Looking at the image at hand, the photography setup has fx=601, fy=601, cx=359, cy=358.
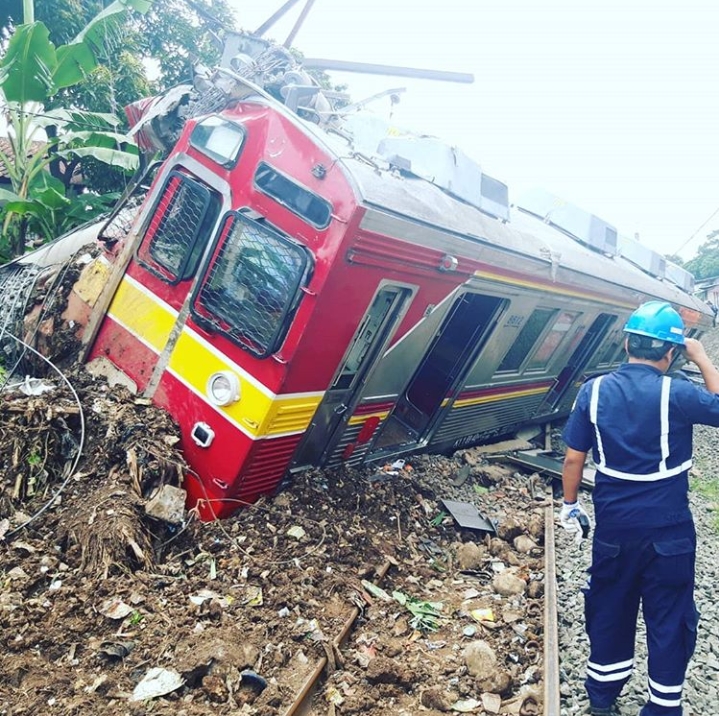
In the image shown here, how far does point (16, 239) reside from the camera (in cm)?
899

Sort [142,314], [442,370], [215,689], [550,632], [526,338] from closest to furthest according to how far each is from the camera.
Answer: [215,689] < [550,632] < [142,314] < [442,370] < [526,338]

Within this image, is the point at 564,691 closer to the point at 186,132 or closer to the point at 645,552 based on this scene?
the point at 645,552

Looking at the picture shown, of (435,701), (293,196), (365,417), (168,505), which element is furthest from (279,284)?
(435,701)

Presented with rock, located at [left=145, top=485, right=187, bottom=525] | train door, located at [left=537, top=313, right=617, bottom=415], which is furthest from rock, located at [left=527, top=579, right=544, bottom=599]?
train door, located at [left=537, top=313, right=617, bottom=415]

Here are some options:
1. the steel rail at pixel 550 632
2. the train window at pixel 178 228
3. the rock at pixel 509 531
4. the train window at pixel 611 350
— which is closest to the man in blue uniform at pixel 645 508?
the steel rail at pixel 550 632

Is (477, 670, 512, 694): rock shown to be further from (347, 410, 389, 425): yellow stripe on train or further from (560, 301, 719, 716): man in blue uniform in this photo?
(347, 410, 389, 425): yellow stripe on train

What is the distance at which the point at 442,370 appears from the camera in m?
6.42

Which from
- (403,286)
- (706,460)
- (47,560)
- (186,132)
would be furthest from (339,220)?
(706,460)

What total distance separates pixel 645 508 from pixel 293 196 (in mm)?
2769

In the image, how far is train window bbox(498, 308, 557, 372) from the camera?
6.57 metres

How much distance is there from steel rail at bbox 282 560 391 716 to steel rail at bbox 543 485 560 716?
1175 millimetres

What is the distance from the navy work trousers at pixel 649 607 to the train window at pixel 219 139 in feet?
11.0

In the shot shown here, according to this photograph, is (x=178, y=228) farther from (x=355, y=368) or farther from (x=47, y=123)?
(x=47, y=123)

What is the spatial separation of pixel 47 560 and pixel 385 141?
4.12 m
